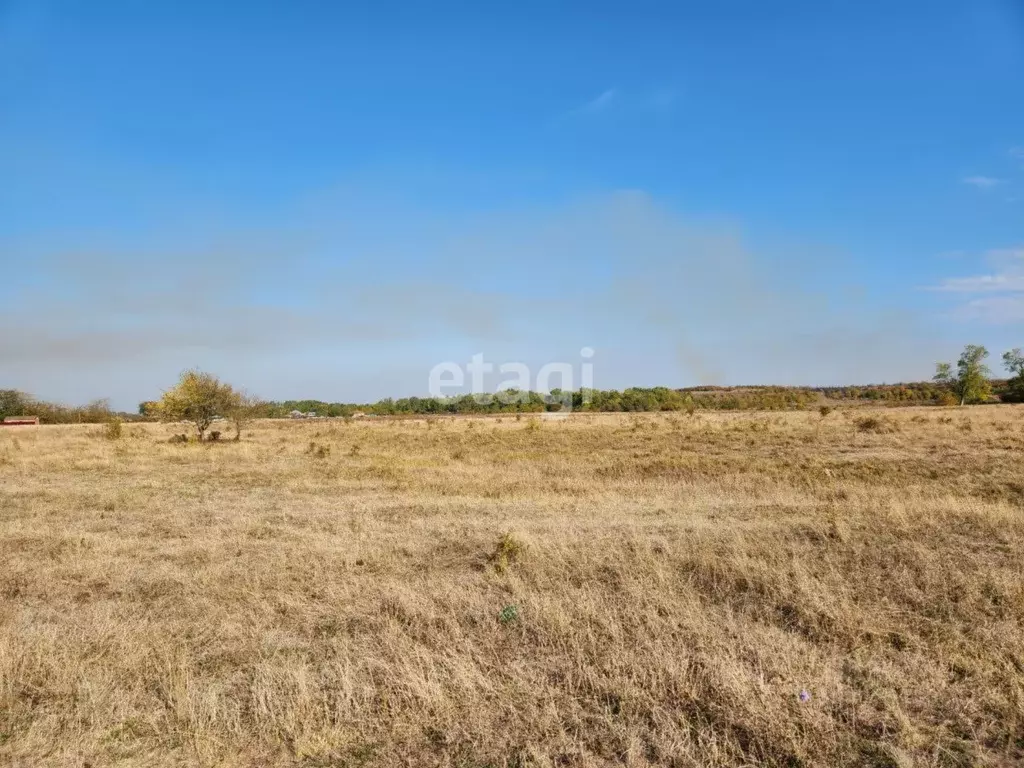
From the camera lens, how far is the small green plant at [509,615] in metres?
5.82

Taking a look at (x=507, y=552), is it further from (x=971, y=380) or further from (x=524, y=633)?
(x=971, y=380)

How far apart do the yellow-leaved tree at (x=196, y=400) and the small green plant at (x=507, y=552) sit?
3091 centimetres

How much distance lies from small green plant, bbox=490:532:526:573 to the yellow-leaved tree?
101ft

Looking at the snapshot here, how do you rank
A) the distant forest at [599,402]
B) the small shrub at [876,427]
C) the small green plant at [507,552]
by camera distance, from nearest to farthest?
the small green plant at [507,552] < the small shrub at [876,427] < the distant forest at [599,402]

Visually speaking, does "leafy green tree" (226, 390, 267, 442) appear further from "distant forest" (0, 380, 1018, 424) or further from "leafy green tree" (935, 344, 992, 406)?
"leafy green tree" (935, 344, 992, 406)

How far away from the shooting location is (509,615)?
232 inches

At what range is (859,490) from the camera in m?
12.6

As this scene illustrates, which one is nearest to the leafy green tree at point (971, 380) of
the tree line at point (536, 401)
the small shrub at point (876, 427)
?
the tree line at point (536, 401)

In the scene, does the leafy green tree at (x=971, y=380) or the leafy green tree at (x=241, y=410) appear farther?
the leafy green tree at (x=971, y=380)

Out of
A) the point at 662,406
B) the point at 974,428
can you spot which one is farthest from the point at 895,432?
the point at 662,406

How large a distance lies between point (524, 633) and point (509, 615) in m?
0.40

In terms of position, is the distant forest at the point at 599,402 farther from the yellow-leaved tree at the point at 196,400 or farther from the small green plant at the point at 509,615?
the small green plant at the point at 509,615

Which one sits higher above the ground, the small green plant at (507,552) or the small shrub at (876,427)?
the small shrub at (876,427)

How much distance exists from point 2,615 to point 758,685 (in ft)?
23.9
